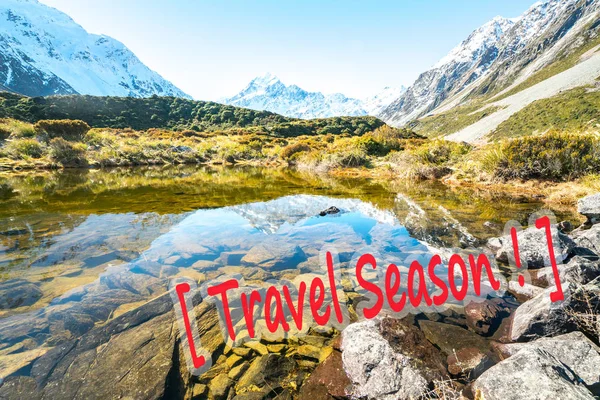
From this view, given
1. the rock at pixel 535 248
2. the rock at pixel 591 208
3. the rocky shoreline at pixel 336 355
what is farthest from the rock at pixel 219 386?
the rock at pixel 591 208

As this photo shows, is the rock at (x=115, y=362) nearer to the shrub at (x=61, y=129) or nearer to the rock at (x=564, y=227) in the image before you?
the rock at (x=564, y=227)

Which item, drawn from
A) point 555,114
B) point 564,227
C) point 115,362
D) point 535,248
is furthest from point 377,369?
point 555,114

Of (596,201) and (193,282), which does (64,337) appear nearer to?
(193,282)

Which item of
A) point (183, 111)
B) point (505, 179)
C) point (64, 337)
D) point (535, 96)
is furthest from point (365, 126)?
point (64, 337)

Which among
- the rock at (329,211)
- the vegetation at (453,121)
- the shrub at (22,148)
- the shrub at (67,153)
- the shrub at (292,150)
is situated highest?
the vegetation at (453,121)

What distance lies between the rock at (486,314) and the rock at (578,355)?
0.82m

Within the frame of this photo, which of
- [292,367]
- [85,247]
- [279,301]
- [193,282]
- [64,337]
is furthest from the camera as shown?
[85,247]

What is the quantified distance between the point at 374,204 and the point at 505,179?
7.70 m

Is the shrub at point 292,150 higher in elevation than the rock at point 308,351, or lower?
higher

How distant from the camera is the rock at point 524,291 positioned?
4.50 metres

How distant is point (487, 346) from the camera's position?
135 inches

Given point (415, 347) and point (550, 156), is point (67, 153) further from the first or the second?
point (550, 156)

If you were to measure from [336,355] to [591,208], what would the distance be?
8918 millimetres

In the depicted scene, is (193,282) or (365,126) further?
(365,126)
